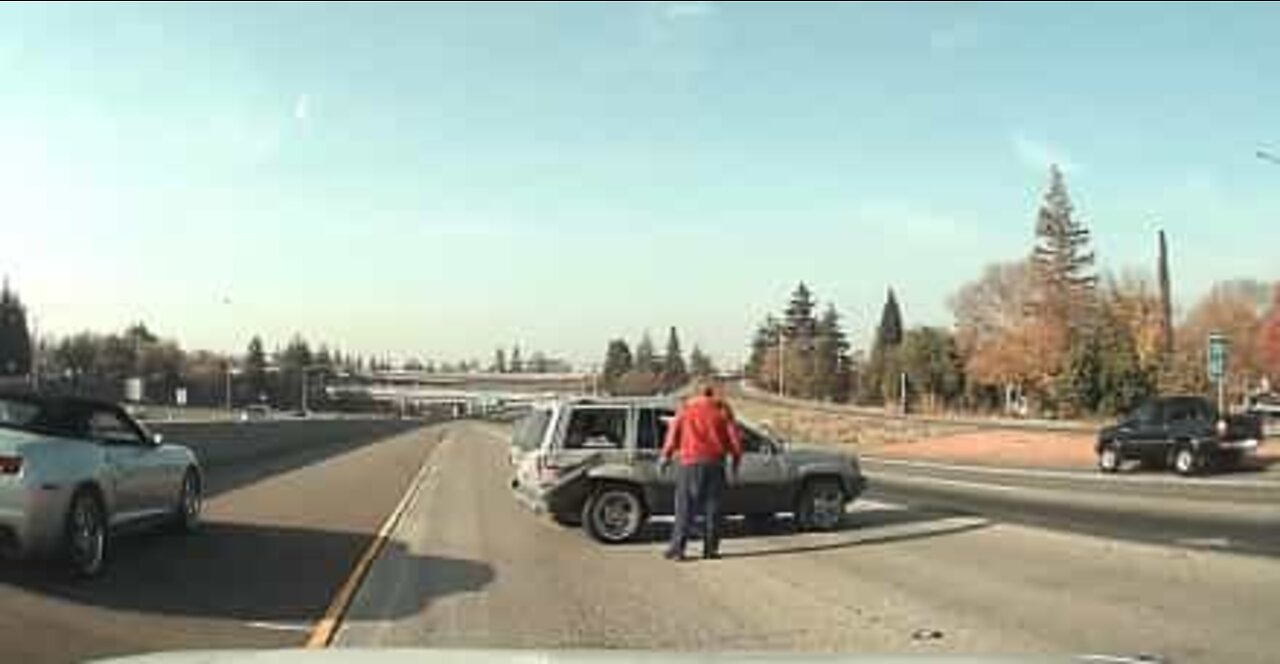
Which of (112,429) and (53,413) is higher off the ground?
(53,413)

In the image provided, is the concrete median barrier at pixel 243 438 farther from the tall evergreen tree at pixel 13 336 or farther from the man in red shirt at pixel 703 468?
the tall evergreen tree at pixel 13 336

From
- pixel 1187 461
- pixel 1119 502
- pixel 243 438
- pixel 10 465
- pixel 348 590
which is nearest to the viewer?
pixel 10 465

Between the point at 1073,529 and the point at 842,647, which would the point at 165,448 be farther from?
the point at 1073,529

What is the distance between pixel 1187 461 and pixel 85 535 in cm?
3021

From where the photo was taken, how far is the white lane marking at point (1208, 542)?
17938 millimetres

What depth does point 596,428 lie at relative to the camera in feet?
67.7

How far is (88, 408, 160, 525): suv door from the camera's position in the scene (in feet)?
50.6

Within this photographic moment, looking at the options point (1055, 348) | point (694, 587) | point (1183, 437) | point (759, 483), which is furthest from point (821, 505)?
point (1055, 348)

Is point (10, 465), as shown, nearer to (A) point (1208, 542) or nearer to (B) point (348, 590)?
(B) point (348, 590)

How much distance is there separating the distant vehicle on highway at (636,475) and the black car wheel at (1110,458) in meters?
22.4

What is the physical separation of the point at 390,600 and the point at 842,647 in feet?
13.5

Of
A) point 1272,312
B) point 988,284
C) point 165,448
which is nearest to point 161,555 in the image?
point 165,448

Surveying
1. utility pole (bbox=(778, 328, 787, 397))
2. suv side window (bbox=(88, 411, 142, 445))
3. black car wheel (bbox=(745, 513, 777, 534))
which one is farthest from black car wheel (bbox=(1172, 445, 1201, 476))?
utility pole (bbox=(778, 328, 787, 397))

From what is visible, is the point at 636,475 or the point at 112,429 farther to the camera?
the point at 636,475
